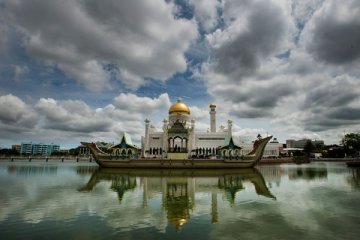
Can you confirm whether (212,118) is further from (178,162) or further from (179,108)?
(178,162)

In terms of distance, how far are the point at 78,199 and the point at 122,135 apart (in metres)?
29.8

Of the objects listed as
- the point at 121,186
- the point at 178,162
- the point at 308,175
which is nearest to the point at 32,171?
the point at 178,162

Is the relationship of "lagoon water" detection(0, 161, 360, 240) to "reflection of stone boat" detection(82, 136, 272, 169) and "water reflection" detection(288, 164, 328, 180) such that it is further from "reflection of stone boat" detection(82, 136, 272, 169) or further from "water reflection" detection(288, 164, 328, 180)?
"reflection of stone boat" detection(82, 136, 272, 169)

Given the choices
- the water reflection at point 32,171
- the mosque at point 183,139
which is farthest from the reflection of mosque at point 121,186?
the mosque at point 183,139

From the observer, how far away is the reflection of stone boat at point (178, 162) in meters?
38.6

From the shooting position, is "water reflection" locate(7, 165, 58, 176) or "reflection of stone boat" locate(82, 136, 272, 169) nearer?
"water reflection" locate(7, 165, 58, 176)

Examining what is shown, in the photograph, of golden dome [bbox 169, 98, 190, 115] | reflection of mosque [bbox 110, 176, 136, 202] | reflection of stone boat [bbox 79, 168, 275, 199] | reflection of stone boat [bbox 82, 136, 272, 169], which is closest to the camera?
reflection of mosque [bbox 110, 176, 136, 202]

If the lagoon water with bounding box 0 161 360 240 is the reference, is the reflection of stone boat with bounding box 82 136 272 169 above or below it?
above

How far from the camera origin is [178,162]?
1527 inches

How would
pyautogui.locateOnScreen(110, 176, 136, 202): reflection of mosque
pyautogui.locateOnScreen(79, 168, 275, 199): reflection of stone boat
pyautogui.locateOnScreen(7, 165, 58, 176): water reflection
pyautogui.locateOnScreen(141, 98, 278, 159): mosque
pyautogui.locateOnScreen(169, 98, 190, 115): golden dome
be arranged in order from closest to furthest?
pyautogui.locateOnScreen(110, 176, 136, 202): reflection of mosque
pyautogui.locateOnScreen(79, 168, 275, 199): reflection of stone boat
pyautogui.locateOnScreen(7, 165, 58, 176): water reflection
pyautogui.locateOnScreen(141, 98, 278, 159): mosque
pyautogui.locateOnScreen(169, 98, 190, 115): golden dome

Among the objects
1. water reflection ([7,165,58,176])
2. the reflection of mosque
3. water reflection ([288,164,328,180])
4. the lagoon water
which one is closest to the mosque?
water reflection ([288,164,328,180])

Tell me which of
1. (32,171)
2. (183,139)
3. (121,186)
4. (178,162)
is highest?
(183,139)

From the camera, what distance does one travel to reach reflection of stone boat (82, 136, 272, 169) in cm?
3859

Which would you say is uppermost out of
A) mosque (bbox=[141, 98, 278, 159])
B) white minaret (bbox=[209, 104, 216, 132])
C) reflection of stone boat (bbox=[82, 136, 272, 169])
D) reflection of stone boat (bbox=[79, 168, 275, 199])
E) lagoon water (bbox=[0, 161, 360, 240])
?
white minaret (bbox=[209, 104, 216, 132])
